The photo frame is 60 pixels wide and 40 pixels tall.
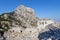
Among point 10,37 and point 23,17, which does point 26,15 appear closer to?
point 23,17

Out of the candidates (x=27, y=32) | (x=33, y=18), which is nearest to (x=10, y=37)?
(x=27, y=32)

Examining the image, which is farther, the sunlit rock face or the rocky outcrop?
the sunlit rock face

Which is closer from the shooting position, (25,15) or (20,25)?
(20,25)

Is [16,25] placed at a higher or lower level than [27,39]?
higher

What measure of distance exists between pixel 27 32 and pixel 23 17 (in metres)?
1.23

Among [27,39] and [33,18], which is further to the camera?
[33,18]

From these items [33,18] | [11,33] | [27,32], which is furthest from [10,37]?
[33,18]

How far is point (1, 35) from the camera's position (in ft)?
53.6

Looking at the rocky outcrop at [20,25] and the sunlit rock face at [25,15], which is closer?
the rocky outcrop at [20,25]

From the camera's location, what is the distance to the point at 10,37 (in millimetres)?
15914

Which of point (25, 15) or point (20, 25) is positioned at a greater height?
point (25, 15)

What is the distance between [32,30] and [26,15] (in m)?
1.25

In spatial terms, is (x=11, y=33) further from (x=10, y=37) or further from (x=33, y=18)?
(x=33, y=18)

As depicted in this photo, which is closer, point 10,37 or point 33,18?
point 10,37
